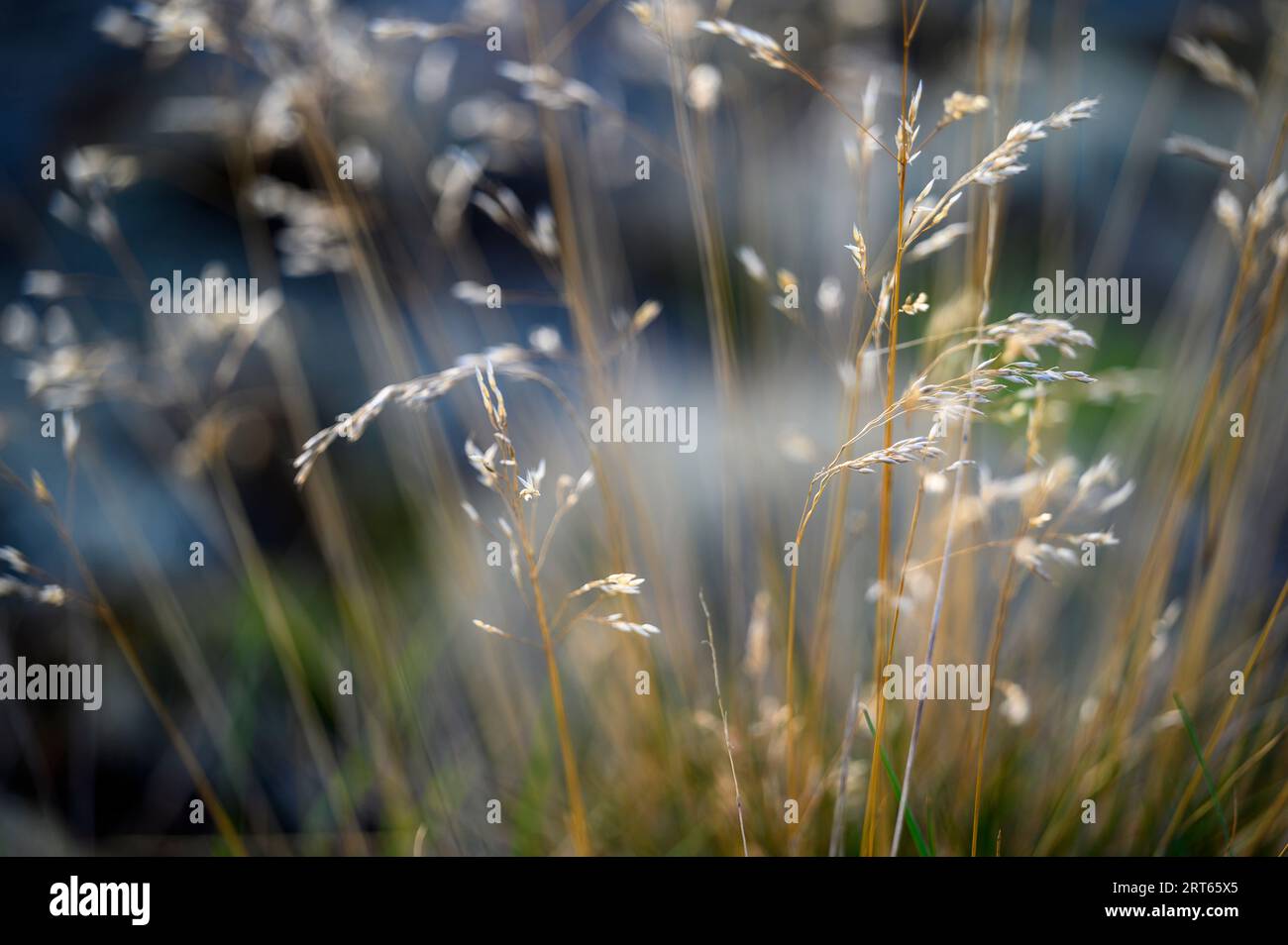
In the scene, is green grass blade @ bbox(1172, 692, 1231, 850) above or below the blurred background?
below

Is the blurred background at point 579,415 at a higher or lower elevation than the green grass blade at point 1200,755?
higher

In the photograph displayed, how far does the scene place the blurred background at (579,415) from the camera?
1.22 metres

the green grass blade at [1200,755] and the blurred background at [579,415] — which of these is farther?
the blurred background at [579,415]

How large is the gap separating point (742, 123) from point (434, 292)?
30.4 inches

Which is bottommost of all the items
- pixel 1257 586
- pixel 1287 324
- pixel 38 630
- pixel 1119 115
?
pixel 1257 586

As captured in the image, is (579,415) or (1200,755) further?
(579,415)

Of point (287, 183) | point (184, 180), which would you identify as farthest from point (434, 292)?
point (184, 180)

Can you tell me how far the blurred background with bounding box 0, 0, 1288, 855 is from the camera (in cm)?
122

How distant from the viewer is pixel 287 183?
2.07 metres

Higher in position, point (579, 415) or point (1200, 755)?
point (579, 415)

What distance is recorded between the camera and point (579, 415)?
1730 mm

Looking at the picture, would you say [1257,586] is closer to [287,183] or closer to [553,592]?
[553,592]

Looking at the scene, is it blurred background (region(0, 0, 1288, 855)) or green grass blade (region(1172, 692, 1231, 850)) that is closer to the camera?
green grass blade (region(1172, 692, 1231, 850))

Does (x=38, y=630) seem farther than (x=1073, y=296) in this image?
Yes
